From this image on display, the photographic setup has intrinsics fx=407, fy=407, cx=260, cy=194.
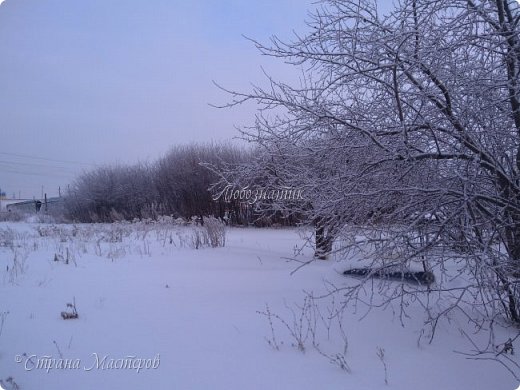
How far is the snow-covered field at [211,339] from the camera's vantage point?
266cm

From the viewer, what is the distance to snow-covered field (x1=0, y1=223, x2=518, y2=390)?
8.74 ft

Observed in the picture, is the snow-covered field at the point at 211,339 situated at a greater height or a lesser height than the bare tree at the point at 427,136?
lesser

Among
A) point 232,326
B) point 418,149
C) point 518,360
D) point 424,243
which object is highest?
point 418,149

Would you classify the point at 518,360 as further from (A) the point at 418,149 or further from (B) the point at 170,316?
(B) the point at 170,316

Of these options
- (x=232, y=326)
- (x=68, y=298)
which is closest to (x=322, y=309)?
(x=232, y=326)

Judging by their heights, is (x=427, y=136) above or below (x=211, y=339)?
above

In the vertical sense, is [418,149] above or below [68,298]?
above

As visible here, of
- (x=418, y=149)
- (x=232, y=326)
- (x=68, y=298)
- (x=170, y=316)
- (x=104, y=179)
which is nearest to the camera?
(x=418, y=149)

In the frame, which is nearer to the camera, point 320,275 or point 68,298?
point 68,298

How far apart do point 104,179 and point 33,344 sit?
19.6m

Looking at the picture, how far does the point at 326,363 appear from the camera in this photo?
2.86 metres

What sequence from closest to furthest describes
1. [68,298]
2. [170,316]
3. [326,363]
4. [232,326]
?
1. [326,363]
2. [232,326]
3. [170,316]
4. [68,298]

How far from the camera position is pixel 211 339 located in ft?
10.6

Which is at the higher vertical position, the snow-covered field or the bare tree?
the bare tree
